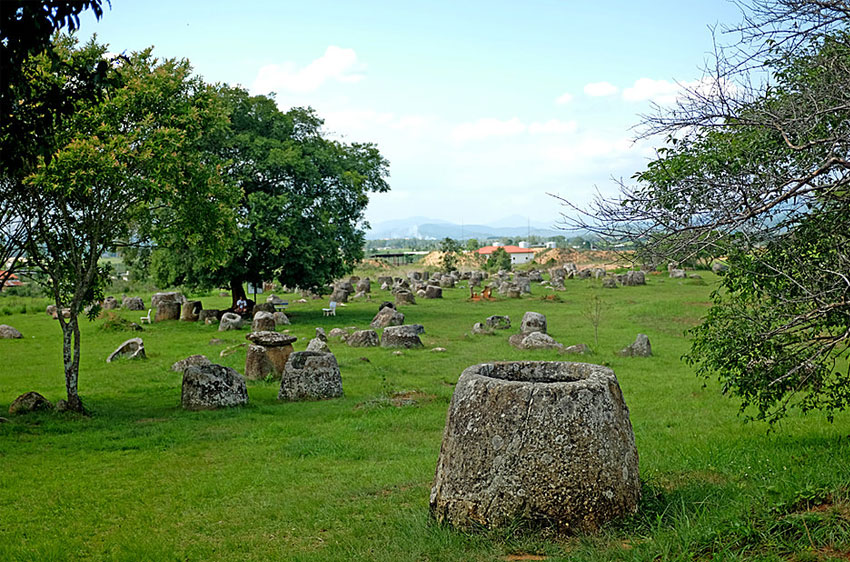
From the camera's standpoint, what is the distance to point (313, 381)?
16.8 m

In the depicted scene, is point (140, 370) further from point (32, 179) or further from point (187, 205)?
point (32, 179)

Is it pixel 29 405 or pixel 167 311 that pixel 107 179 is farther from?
pixel 167 311

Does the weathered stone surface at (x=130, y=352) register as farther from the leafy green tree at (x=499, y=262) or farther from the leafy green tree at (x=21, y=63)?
the leafy green tree at (x=499, y=262)

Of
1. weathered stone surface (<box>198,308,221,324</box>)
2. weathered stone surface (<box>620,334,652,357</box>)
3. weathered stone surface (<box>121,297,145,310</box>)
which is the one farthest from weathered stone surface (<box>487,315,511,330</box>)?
weathered stone surface (<box>121,297,145,310</box>)

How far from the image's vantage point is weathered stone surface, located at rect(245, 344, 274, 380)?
19625mm

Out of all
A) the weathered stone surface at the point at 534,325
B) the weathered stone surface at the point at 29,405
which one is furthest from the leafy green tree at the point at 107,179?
the weathered stone surface at the point at 534,325

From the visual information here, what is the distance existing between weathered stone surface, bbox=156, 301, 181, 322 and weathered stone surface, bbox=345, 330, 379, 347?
42.7 ft

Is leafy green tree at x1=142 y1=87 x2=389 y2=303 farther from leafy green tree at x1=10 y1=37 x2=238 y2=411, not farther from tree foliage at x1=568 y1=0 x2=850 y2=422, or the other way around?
tree foliage at x1=568 y1=0 x2=850 y2=422

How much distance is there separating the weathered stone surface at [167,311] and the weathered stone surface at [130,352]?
1201 cm

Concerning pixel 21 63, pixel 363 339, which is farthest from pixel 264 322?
pixel 21 63

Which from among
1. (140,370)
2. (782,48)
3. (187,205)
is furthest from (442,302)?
(782,48)

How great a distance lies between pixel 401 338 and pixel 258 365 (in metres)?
6.49

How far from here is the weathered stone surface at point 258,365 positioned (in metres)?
19.6

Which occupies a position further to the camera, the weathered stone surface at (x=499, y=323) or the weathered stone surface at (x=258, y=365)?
the weathered stone surface at (x=499, y=323)
